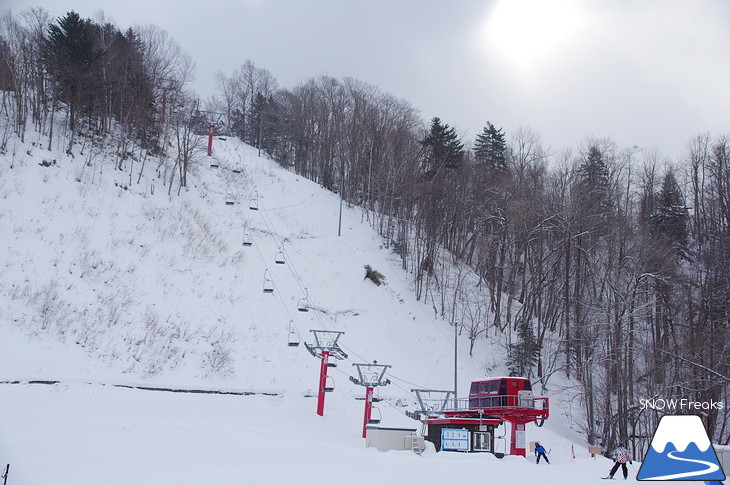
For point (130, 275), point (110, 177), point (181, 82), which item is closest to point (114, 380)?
point (130, 275)

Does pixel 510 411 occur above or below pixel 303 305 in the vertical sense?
below

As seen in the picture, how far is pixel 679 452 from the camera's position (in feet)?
17.3

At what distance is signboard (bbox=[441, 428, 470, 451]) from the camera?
69.4ft

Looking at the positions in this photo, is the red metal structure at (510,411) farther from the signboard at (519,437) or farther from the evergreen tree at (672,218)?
the evergreen tree at (672,218)

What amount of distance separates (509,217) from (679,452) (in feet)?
135

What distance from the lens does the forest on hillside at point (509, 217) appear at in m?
33.9

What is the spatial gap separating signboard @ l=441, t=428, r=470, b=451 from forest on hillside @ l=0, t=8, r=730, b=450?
45.6 ft

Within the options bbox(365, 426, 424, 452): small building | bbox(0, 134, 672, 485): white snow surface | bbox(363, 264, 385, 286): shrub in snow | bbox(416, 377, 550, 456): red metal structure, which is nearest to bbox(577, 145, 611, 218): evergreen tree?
bbox(0, 134, 672, 485): white snow surface

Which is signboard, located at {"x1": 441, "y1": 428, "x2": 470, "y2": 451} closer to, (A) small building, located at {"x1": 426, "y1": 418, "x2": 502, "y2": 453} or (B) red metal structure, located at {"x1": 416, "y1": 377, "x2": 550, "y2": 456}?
(A) small building, located at {"x1": 426, "y1": 418, "x2": 502, "y2": 453}

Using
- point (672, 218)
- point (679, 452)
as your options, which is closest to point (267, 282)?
point (679, 452)

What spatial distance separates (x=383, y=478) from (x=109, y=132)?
37950 millimetres

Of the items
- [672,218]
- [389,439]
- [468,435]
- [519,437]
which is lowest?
[519,437]
